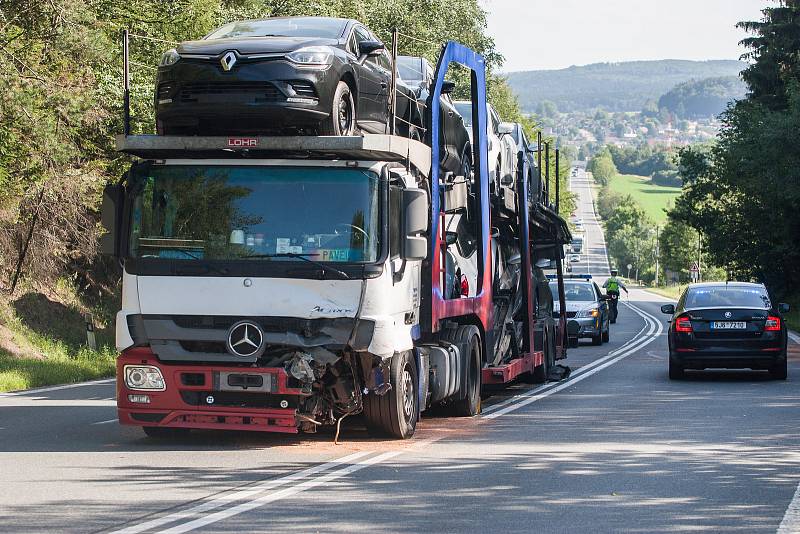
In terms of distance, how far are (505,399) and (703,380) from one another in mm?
4985

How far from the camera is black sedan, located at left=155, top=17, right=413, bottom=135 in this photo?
10938 mm

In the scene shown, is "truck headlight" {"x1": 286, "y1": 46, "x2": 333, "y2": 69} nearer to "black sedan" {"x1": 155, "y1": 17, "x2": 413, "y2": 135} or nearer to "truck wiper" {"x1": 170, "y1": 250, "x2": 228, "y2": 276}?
"black sedan" {"x1": 155, "y1": 17, "x2": 413, "y2": 135}

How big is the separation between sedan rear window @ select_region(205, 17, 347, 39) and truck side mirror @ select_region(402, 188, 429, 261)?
Answer: 1.80 m

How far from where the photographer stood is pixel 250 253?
11000 millimetres

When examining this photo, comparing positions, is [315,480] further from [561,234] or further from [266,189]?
[561,234]

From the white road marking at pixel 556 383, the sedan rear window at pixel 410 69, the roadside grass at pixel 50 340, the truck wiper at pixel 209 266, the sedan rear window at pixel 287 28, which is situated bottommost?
the white road marking at pixel 556 383

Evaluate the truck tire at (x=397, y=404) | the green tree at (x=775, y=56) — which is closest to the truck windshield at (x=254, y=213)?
the truck tire at (x=397, y=404)

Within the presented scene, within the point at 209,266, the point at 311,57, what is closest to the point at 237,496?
the point at 209,266


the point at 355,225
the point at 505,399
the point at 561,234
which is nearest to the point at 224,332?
the point at 355,225

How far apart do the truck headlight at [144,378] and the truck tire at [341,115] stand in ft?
8.00

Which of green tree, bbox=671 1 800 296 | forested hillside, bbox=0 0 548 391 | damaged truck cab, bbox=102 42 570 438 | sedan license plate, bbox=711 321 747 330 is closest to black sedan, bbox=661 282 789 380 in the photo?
sedan license plate, bbox=711 321 747 330

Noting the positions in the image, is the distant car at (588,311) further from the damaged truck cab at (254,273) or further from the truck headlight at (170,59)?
the truck headlight at (170,59)

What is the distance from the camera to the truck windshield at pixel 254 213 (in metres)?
10.9

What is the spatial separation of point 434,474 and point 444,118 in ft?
15.8
